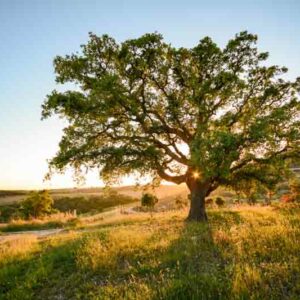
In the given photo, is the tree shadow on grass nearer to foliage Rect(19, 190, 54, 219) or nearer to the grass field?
the grass field

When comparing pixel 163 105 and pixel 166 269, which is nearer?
pixel 166 269

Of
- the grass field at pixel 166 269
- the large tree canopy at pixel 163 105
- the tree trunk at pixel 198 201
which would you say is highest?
the large tree canopy at pixel 163 105

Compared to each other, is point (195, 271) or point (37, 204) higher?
point (37, 204)

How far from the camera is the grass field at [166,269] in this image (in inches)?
250

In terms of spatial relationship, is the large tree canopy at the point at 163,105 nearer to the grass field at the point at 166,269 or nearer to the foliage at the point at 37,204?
the grass field at the point at 166,269

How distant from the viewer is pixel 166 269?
770 centimetres

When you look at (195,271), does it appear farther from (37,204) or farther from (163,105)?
(37,204)

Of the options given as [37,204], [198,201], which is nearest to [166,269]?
[198,201]

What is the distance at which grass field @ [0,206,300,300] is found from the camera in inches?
250

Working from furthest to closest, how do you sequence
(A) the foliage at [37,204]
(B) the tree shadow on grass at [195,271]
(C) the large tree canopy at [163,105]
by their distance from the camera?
(A) the foliage at [37,204] < (C) the large tree canopy at [163,105] < (B) the tree shadow on grass at [195,271]

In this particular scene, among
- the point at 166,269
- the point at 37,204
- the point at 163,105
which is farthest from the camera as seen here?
the point at 37,204

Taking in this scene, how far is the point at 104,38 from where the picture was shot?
1814 centimetres

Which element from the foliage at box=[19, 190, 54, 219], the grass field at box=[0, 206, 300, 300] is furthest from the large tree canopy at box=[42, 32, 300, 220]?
the foliage at box=[19, 190, 54, 219]

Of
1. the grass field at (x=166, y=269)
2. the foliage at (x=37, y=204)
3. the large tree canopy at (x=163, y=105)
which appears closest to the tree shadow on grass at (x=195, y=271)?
the grass field at (x=166, y=269)
